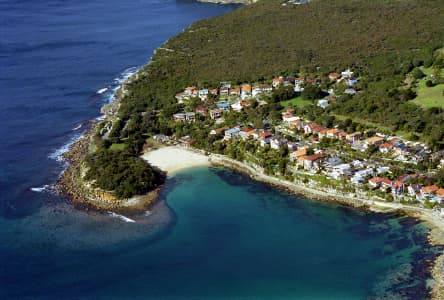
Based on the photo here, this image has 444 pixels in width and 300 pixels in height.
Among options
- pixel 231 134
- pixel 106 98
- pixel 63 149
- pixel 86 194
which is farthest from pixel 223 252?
pixel 106 98

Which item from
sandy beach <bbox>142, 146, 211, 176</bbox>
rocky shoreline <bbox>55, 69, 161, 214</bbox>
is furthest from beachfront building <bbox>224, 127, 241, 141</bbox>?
rocky shoreline <bbox>55, 69, 161, 214</bbox>

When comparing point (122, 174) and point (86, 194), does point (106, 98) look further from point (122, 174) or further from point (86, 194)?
point (86, 194)

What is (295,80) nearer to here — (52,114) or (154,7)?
(52,114)

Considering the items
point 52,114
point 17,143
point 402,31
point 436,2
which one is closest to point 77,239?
point 17,143

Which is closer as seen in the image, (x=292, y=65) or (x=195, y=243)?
(x=195, y=243)

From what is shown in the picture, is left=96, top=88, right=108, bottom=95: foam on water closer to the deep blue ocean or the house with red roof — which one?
the deep blue ocean

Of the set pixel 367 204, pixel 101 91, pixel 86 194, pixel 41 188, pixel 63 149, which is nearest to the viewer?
pixel 367 204
